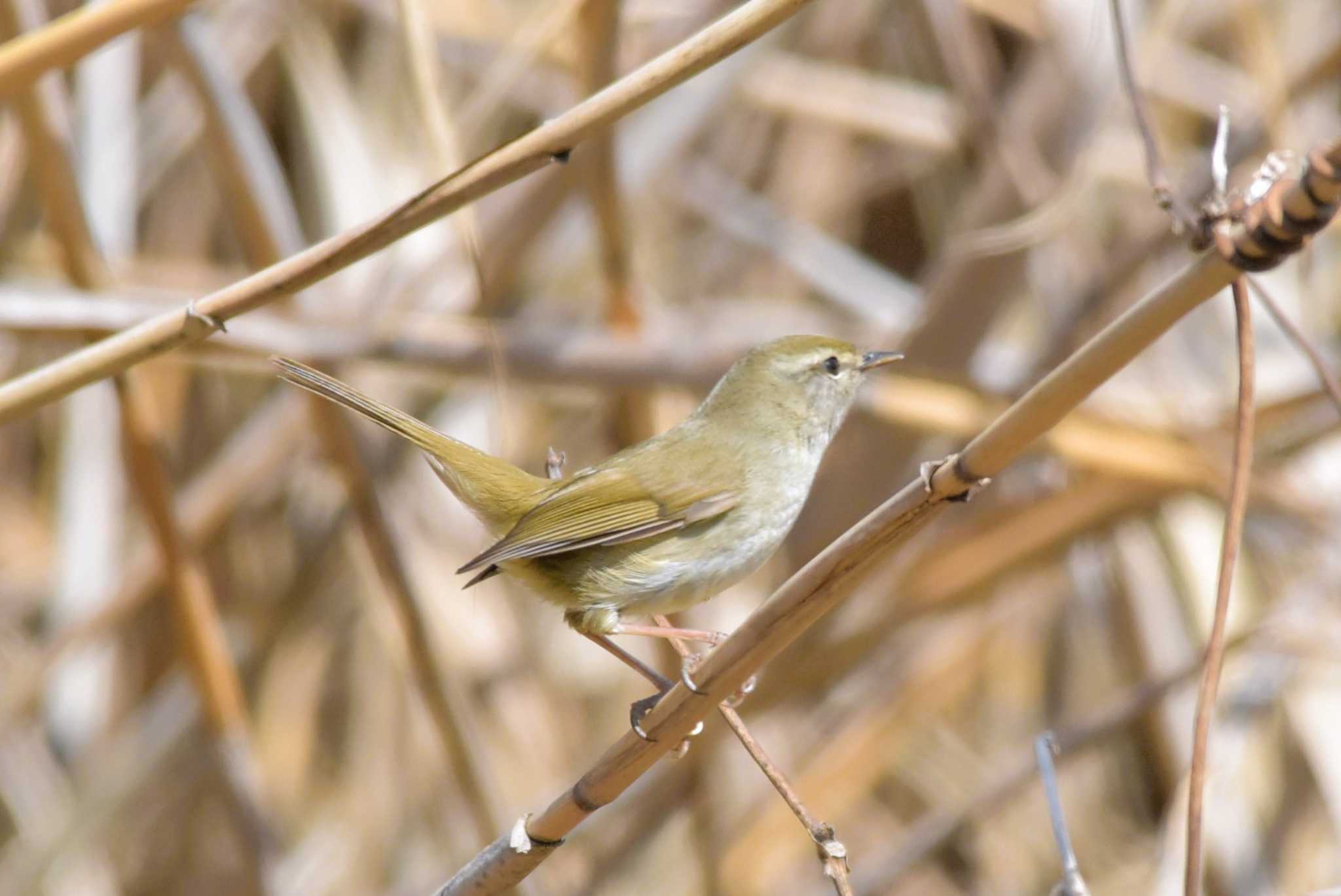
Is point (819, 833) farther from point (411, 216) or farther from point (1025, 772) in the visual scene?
point (1025, 772)

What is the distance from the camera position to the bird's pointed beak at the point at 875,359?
183cm

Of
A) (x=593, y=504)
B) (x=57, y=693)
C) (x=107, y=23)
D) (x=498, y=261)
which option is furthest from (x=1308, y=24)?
(x=57, y=693)

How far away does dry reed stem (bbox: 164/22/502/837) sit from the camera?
2.21m

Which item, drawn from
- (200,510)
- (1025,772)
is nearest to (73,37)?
(200,510)

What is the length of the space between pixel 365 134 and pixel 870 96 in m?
1.30

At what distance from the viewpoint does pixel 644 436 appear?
8.39 ft

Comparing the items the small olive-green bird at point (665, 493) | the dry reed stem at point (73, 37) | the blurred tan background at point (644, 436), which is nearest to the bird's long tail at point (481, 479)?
the small olive-green bird at point (665, 493)

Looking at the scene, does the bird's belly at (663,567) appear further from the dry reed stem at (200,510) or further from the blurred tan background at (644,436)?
the dry reed stem at (200,510)

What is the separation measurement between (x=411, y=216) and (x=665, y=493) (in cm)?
67

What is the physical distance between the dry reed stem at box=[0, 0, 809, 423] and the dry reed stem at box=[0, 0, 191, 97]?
0.26m

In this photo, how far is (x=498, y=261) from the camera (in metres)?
2.66

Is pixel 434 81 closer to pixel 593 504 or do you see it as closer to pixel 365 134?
pixel 593 504

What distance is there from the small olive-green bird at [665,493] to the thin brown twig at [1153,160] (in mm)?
593

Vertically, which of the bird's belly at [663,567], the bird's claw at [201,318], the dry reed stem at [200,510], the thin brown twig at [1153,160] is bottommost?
the thin brown twig at [1153,160]
